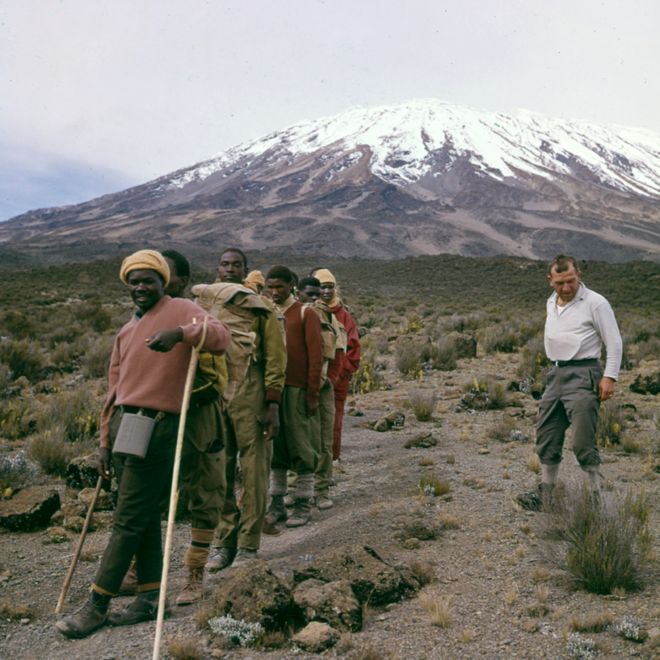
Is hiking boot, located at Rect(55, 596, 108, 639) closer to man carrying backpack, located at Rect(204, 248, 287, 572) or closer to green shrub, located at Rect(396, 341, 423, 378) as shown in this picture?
man carrying backpack, located at Rect(204, 248, 287, 572)

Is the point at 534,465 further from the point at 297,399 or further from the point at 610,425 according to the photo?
the point at 297,399

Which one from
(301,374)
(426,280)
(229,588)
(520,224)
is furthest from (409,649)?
(520,224)

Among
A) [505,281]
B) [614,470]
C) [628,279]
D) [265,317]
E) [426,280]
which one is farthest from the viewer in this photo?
[426,280]

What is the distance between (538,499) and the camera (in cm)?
474

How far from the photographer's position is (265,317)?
3941 mm

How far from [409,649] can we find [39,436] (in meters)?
4.55

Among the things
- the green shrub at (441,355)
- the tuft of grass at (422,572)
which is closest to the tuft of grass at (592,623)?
the tuft of grass at (422,572)

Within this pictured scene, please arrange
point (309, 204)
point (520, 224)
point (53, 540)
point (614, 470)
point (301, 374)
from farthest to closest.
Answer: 1. point (309, 204)
2. point (520, 224)
3. point (614, 470)
4. point (301, 374)
5. point (53, 540)

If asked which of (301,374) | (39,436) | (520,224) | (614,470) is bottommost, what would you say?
(614,470)

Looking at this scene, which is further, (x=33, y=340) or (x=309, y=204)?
(x=309, y=204)

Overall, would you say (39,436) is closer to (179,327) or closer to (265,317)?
(265,317)

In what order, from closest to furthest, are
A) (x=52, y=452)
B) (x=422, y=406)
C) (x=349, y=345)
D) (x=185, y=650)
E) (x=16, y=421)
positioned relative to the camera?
1. (x=185, y=650)
2. (x=52, y=452)
3. (x=349, y=345)
4. (x=16, y=421)
5. (x=422, y=406)

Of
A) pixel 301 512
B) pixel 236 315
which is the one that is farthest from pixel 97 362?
pixel 236 315

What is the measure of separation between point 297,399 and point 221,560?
4.20 feet
